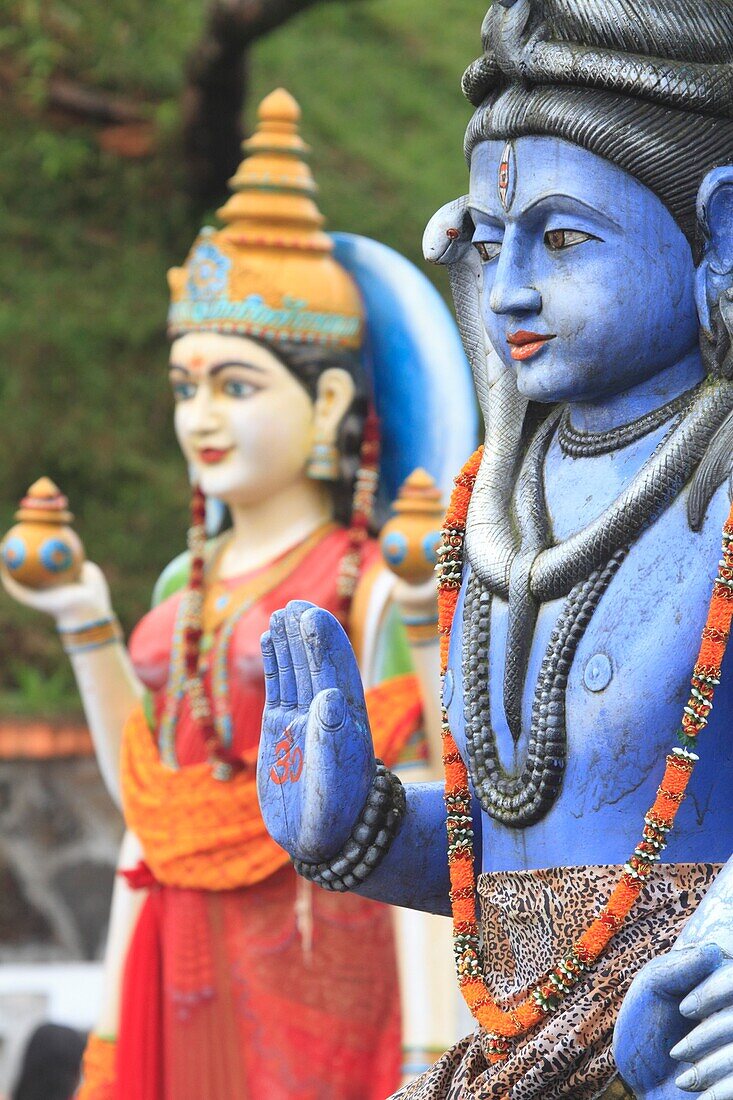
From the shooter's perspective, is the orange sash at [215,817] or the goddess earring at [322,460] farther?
the goddess earring at [322,460]

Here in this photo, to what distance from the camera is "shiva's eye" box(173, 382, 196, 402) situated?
396cm

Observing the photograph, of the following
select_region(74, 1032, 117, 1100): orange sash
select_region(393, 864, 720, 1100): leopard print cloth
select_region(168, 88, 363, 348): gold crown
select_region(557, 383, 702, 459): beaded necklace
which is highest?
select_region(168, 88, 363, 348): gold crown

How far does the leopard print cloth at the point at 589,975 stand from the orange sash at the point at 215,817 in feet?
5.61

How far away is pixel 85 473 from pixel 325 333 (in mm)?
2783

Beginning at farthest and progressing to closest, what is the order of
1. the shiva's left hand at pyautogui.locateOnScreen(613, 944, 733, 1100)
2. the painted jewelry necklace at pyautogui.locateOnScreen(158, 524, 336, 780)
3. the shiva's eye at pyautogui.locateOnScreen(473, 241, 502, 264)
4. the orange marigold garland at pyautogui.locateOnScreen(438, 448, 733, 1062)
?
the painted jewelry necklace at pyautogui.locateOnScreen(158, 524, 336, 780) < the shiva's eye at pyautogui.locateOnScreen(473, 241, 502, 264) < the orange marigold garland at pyautogui.locateOnScreen(438, 448, 733, 1062) < the shiva's left hand at pyautogui.locateOnScreen(613, 944, 733, 1100)

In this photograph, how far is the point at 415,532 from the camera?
11.5 ft

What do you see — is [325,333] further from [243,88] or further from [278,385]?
[243,88]

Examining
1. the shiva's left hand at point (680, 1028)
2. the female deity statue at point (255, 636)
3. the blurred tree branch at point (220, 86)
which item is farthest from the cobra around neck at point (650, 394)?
the blurred tree branch at point (220, 86)

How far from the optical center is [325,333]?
394 cm

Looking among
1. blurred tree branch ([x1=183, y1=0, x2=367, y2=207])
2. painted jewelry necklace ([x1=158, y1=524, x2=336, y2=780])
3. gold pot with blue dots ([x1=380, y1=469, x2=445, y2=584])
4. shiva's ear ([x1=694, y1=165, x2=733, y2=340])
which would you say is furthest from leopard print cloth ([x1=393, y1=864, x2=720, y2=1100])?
blurred tree branch ([x1=183, y1=0, x2=367, y2=207])

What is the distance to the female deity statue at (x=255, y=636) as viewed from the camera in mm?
3697

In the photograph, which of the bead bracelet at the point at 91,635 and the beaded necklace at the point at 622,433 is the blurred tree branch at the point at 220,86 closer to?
the bead bracelet at the point at 91,635

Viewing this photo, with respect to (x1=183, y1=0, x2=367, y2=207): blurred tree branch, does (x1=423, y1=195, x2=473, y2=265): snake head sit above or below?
below

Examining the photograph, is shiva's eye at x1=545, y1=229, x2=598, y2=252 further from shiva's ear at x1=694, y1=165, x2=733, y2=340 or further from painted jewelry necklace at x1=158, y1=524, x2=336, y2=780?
painted jewelry necklace at x1=158, y1=524, x2=336, y2=780
